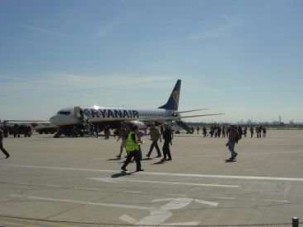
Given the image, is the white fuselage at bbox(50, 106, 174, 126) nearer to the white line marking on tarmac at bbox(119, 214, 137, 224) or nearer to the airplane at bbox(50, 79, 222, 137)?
the airplane at bbox(50, 79, 222, 137)

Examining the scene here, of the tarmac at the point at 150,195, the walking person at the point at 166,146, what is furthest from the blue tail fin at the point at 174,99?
the tarmac at the point at 150,195

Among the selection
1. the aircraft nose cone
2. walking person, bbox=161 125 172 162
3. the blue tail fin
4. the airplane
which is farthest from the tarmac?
the blue tail fin

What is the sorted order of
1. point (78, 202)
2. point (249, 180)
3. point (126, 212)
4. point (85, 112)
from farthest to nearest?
1. point (85, 112)
2. point (249, 180)
3. point (78, 202)
4. point (126, 212)

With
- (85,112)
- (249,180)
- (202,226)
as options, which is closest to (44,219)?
(202,226)

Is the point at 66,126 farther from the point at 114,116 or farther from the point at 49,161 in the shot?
the point at 49,161

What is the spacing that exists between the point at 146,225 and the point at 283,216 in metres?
2.54

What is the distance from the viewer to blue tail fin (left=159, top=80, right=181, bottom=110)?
8231 cm

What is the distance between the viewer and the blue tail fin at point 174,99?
8231 centimetres

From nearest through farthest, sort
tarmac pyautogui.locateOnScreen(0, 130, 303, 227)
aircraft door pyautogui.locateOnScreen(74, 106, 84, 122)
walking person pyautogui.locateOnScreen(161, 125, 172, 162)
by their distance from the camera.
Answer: tarmac pyautogui.locateOnScreen(0, 130, 303, 227) < walking person pyautogui.locateOnScreen(161, 125, 172, 162) < aircraft door pyautogui.locateOnScreen(74, 106, 84, 122)

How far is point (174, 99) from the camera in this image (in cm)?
8331

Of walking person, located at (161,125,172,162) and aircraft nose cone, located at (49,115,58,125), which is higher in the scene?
aircraft nose cone, located at (49,115,58,125)

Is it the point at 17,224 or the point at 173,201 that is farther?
the point at 173,201

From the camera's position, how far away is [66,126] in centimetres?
5903

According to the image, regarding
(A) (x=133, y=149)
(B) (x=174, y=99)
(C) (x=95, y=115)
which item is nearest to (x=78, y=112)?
(C) (x=95, y=115)
